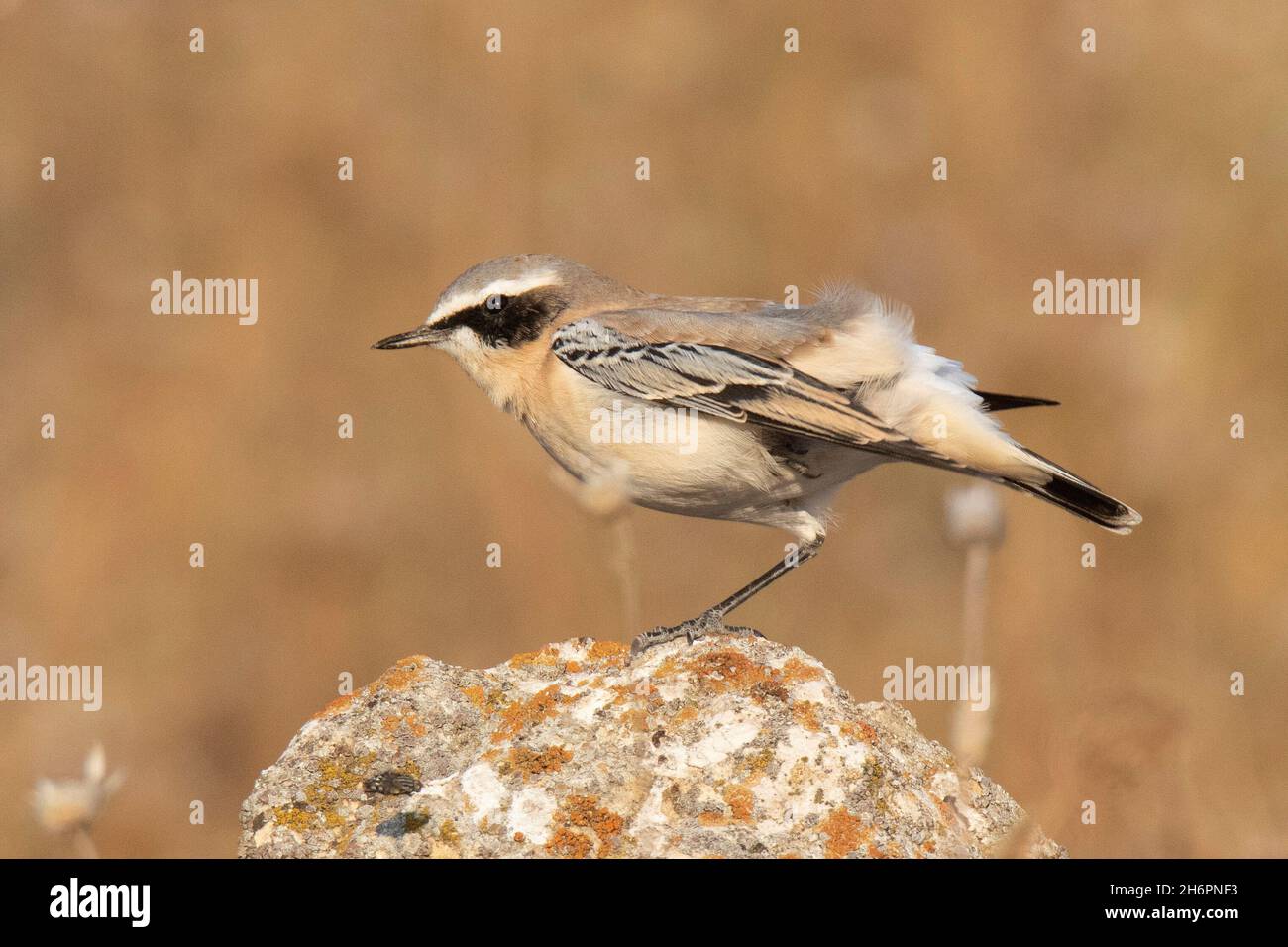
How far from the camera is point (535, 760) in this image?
4875 millimetres

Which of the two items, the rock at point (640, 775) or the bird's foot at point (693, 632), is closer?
the rock at point (640, 775)

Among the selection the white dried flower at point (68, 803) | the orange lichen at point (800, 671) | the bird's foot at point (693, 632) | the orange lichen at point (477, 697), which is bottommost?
the white dried flower at point (68, 803)

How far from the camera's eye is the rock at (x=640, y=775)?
4637 millimetres

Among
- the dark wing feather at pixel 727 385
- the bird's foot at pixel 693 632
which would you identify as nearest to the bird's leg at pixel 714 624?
the bird's foot at pixel 693 632

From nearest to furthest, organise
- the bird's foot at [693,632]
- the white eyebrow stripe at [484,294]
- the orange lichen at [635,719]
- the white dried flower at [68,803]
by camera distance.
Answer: the white dried flower at [68,803] → the orange lichen at [635,719] → the bird's foot at [693,632] → the white eyebrow stripe at [484,294]

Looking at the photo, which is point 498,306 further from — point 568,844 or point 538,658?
point 568,844

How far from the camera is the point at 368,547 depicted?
11328 mm

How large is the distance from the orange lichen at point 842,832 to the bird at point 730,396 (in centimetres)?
137

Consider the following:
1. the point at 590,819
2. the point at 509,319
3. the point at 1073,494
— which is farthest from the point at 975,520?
the point at 509,319

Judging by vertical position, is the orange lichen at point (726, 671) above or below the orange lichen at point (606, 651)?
below

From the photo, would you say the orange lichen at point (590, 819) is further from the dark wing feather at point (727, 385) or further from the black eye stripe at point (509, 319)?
the black eye stripe at point (509, 319)

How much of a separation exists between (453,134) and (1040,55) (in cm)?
498

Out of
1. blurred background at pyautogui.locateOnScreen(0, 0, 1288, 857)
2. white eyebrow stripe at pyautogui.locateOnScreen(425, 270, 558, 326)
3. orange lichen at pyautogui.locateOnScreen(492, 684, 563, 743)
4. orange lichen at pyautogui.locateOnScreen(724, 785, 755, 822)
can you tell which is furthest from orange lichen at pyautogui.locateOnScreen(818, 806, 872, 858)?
blurred background at pyautogui.locateOnScreen(0, 0, 1288, 857)

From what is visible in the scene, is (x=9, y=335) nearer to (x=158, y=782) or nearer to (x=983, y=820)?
(x=158, y=782)
